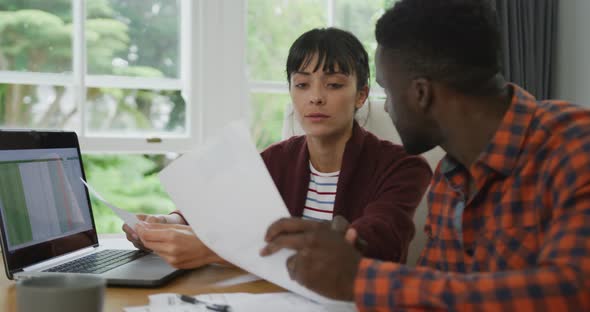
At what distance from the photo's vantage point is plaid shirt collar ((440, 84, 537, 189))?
2.70ft

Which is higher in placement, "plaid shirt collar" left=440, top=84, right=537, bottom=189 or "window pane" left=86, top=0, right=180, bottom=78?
"window pane" left=86, top=0, right=180, bottom=78

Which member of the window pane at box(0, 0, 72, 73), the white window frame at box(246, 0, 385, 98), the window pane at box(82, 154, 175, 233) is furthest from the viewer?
the window pane at box(82, 154, 175, 233)

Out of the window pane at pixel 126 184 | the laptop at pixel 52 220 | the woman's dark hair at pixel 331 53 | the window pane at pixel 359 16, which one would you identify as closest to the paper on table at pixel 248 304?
the laptop at pixel 52 220

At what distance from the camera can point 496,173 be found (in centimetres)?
85

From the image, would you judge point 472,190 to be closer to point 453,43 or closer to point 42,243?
point 453,43

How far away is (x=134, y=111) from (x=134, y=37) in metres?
0.32

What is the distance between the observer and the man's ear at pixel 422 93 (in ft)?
2.88

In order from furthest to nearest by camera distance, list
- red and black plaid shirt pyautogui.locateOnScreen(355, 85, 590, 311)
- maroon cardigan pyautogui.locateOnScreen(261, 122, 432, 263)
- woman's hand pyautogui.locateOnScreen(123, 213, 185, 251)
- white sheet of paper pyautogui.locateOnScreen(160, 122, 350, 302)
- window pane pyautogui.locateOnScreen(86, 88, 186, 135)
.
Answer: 1. window pane pyautogui.locateOnScreen(86, 88, 186, 135)
2. woman's hand pyautogui.locateOnScreen(123, 213, 185, 251)
3. maroon cardigan pyautogui.locateOnScreen(261, 122, 432, 263)
4. white sheet of paper pyautogui.locateOnScreen(160, 122, 350, 302)
5. red and black plaid shirt pyautogui.locateOnScreen(355, 85, 590, 311)

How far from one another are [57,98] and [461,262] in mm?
1923

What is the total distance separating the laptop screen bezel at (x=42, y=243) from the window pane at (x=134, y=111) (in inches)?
50.4

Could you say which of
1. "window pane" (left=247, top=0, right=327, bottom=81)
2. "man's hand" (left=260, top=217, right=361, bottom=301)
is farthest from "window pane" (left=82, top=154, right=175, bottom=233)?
"man's hand" (left=260, top=217, right=361, bottom=301)

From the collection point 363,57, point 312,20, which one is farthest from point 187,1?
point 363,57

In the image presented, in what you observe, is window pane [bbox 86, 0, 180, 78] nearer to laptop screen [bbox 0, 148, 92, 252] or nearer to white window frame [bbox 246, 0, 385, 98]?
white window frame [bbox 246, 0, 385, 98]

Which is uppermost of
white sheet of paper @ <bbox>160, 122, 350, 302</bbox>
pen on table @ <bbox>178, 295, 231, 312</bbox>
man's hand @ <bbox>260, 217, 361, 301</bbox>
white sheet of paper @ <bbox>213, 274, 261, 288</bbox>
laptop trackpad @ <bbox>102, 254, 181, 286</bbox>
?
white sheet of paper @ <bbox>160, 122, 350, 302</bbox>
